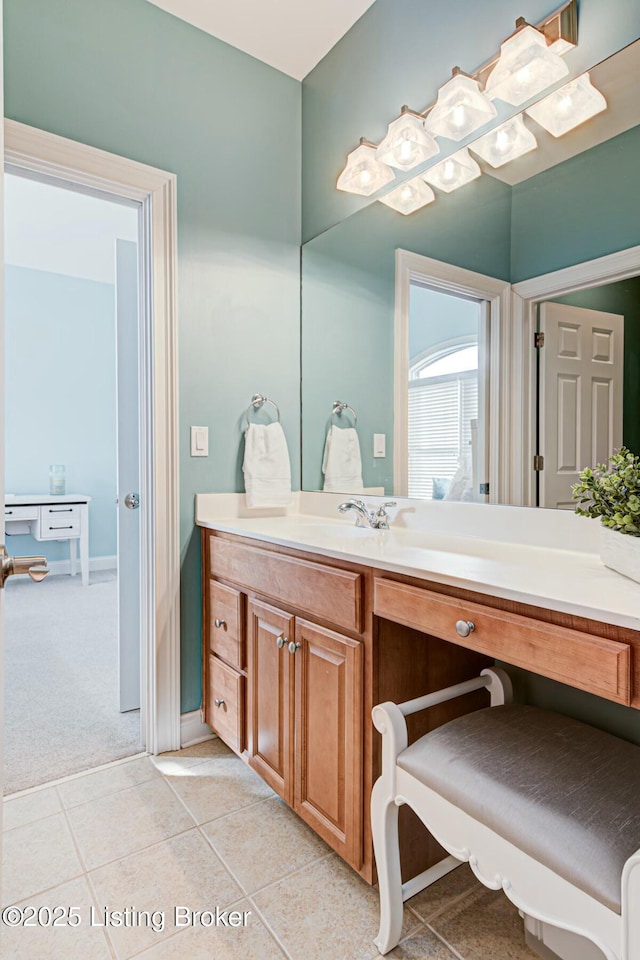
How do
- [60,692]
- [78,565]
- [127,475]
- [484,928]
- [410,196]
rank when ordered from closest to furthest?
[484,928] → [410,196] → [127,475] → [60,692] → [78,565]

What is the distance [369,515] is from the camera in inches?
72.2

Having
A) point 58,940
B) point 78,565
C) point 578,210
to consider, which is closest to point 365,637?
point 58,940

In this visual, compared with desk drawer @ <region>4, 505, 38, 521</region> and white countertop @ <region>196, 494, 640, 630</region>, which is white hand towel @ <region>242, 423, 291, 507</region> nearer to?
white countertop @ <region>196, 494, 640, 630</region>

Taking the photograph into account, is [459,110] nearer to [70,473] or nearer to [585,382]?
[585,382]

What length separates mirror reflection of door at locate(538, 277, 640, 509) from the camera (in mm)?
1220

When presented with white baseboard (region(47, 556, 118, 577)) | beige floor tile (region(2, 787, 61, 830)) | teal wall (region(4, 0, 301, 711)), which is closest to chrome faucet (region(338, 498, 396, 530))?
teal wall (region(4, 0, 301, 711))

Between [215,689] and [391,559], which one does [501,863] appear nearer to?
[391,559]

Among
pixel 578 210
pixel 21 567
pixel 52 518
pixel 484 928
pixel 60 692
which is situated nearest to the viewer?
pixel 21 567

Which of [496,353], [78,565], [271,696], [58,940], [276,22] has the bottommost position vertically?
[58,940]

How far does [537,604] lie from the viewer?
0.88 metres

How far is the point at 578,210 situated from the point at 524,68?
1.48 feet

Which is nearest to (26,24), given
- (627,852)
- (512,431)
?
(512,431)

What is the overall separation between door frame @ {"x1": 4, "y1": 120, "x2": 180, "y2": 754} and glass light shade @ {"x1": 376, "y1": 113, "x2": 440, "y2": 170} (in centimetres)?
78

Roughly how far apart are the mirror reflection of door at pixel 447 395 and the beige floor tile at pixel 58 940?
1.42 metres
